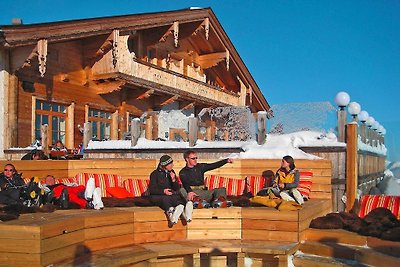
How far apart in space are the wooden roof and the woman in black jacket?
22.9 ft

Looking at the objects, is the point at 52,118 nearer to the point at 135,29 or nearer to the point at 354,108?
the point at 135,29

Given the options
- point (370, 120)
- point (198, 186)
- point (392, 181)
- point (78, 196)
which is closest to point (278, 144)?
point (198, 186)

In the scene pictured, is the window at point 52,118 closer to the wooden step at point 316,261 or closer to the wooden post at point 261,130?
the wooden post at point 261,130

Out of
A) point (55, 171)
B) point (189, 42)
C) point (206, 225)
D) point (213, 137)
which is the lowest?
point (206, 225)

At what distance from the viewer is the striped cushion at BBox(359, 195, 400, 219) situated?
8.11 metres

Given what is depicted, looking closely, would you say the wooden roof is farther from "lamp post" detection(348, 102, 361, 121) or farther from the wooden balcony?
"lamp post" detection(348, 102, 361, 121)

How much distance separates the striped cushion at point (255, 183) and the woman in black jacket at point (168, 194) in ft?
7.09

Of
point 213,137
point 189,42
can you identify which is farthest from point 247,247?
point 189,42

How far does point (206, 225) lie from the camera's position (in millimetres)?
7363

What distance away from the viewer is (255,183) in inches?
379

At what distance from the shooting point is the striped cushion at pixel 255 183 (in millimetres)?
9570

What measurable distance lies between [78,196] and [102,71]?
9.74 m

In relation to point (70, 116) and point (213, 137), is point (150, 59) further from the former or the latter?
point (213, 137)

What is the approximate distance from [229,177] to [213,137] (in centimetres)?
243
